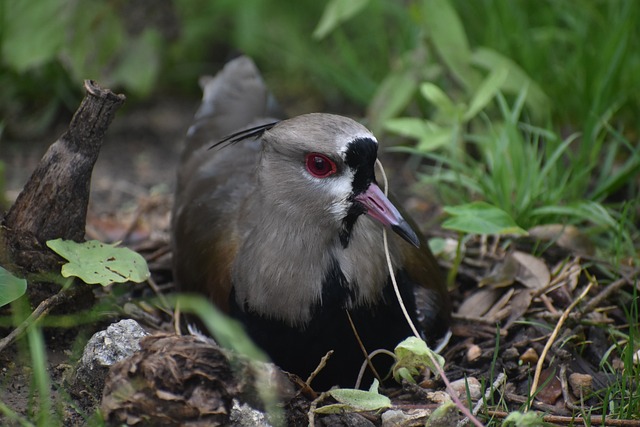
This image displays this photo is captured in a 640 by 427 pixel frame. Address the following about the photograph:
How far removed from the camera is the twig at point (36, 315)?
3084mm

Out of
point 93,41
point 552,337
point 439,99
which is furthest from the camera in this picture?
point 93,41

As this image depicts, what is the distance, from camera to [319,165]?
319cm

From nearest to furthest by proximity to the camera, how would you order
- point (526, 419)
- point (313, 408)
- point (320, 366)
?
point (526, 419)
point (313, 408)
point (320, 366)

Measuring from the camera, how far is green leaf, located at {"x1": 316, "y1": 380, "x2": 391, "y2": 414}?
2900 millimetres

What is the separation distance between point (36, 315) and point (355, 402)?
1.19 m

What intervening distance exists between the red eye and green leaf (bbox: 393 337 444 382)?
0.66m

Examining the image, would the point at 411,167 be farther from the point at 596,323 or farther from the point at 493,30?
the point at 596,323

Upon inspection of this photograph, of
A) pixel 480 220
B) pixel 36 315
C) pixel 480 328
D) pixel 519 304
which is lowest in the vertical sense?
pixel 480 328

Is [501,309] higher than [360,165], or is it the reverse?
[360,165]

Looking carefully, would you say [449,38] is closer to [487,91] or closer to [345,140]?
[487,91]

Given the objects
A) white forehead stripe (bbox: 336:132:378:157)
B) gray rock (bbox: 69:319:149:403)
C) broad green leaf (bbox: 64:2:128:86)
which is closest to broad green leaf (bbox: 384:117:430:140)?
white forehead stripe (bbox: 336:132:378:157)

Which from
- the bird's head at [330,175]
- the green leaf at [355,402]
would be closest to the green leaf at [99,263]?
the bird's head at [330,175]

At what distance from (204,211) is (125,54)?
2.08 meters

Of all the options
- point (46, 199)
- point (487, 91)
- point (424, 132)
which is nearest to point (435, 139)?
point (424, 132)
